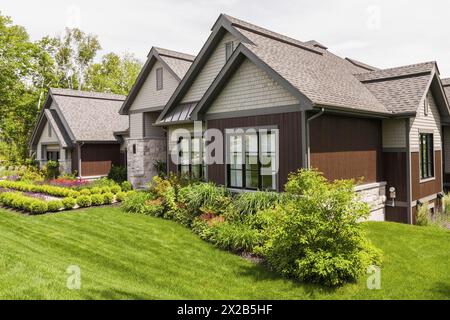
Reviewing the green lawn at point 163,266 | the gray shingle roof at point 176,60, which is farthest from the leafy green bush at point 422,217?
the gray shingle roof at point 176,60

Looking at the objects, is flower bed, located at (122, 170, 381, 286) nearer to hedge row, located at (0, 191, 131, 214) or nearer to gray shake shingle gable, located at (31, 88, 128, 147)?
hedge row, located at (0, 191, 131, 214)

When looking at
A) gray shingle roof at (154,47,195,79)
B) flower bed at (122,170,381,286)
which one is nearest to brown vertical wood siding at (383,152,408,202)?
flower bed at (122,170,381,286)

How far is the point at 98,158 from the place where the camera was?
25.9 m

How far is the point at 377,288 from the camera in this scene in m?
7.07

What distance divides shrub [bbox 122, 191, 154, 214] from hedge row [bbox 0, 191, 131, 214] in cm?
119

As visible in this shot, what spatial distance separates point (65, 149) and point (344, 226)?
23.2 meters

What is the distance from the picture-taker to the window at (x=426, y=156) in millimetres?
15234

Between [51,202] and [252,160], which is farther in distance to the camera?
[51,202]

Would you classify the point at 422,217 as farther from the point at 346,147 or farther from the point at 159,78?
the point at 159,78

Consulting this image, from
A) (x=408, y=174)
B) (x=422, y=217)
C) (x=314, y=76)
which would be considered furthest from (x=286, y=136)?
(x=422, y=217)

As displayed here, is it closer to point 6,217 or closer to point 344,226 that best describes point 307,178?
point 344,226

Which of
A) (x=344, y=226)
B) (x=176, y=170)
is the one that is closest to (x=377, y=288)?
(x=344, y=226)

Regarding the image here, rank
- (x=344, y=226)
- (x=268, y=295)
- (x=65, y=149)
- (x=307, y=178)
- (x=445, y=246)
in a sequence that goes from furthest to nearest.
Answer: (x=65, y=149) → (x=445, y=246) → (x=307, y=178) → (x=344, y=226) → (x=268, y=295)

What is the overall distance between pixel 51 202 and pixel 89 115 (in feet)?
45.4
